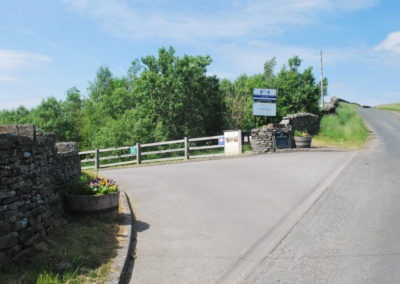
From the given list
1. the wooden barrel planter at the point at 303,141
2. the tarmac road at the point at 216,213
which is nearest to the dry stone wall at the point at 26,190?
the tarmac road at the point at 216,213

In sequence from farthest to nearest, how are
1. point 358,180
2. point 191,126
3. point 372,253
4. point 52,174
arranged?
point 191,126
point 358,180
point 52,174
point 372,253

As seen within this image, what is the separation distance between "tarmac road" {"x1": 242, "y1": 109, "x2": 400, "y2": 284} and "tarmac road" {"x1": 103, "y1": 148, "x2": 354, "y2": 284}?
288mm

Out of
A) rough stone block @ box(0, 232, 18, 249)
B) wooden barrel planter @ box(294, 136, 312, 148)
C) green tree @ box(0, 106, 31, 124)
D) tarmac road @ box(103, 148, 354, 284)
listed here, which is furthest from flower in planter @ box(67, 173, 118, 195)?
green tree @ box(0, 106, 31, 124)

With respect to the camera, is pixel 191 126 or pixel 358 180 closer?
pixel 358 180

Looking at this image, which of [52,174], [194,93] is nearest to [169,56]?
[194,93]

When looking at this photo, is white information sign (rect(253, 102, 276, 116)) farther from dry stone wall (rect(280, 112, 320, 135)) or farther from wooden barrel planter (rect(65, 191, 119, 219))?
wooden barrel planter (rect(65, 191, 119, 219))

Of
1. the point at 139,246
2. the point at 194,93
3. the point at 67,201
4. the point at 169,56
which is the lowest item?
the point at 139,246

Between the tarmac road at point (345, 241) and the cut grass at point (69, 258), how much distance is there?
2077 mm

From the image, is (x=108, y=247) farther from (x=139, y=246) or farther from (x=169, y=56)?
(x=169, y=56)

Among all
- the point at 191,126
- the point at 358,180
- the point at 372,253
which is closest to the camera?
the point at 372,253

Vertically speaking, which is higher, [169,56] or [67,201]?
[169,56]

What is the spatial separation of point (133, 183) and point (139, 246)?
6388 mm

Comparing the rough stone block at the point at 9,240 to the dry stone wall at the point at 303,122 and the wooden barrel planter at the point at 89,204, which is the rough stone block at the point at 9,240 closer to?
the wooden barrel planter at the point at 89,204

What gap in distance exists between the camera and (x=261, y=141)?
793 inches
